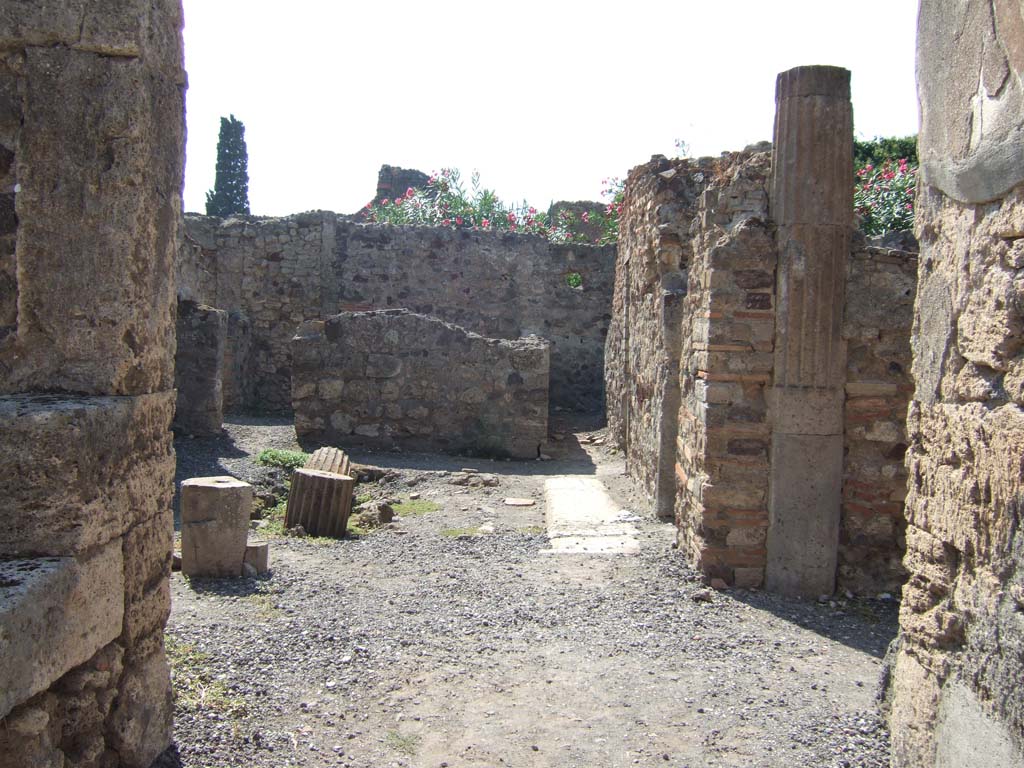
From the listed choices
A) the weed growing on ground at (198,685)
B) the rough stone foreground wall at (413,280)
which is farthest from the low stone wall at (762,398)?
the rough stone foreground wall at (413,280)

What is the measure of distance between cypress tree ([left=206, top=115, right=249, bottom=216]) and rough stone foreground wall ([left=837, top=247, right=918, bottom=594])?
22208 millimetres

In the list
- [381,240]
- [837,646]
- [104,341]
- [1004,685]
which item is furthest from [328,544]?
[381,240]

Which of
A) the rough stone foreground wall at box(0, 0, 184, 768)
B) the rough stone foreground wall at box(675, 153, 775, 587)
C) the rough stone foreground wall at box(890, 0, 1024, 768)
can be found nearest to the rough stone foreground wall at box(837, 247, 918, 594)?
the rough stone foreground wall at box(675, 153, 775, 587)

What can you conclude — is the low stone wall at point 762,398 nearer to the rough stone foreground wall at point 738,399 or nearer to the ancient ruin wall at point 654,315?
the rough stone foreground wall at point 738,399

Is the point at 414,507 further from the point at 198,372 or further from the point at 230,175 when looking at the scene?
the point at 230,175

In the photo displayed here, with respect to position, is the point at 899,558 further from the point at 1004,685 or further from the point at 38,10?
the point at 38,10

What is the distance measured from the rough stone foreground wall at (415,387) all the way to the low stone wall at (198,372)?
899mm

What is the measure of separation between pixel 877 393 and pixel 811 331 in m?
0.56

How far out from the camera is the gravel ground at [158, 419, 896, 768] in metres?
3.33

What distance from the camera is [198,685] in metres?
3.62

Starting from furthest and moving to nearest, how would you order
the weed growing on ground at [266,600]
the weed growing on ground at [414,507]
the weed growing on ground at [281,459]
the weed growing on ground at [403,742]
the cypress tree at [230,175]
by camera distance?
the cypress tree at [230,175], the weed growing on ground at [281,459], the weed growing on ground at [414,507], the weed growing on ground at [266,600], the weed growing on ground at [403,742]

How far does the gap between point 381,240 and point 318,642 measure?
11.0m

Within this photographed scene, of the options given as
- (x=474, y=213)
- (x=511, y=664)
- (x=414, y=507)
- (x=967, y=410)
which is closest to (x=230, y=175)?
(x=474, y=213)

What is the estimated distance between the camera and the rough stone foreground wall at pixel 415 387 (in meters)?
10.3
